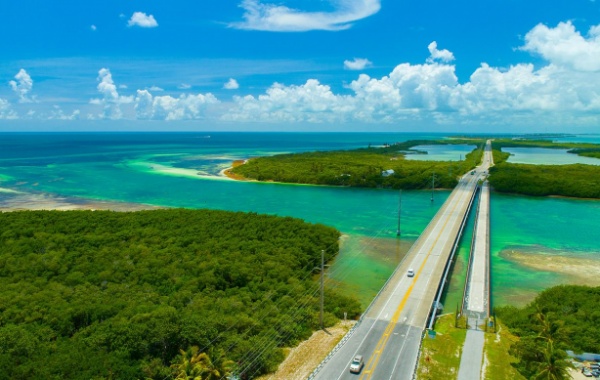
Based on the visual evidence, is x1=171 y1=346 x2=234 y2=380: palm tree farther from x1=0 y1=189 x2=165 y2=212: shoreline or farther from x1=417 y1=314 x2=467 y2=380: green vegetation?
x1=0 y1=189 x2=165 y2=212: shoreline

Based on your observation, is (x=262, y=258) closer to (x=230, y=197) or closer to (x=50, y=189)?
(x=230, y=197)

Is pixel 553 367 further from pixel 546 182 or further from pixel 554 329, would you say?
pixel 546 182

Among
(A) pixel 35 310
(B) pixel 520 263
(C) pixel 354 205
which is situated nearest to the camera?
(A) pixel 35 310

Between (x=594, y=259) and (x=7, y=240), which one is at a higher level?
(x=7, y=240)

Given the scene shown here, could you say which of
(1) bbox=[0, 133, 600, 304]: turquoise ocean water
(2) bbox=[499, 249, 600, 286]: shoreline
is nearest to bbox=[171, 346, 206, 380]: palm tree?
(1) bbox=[0, 133, 600, 304]: turquoise ocean water

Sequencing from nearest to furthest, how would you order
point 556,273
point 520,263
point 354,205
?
point 556,273 < point 520,263 < point 354,205

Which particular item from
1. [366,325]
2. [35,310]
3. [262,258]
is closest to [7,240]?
[35,310]
